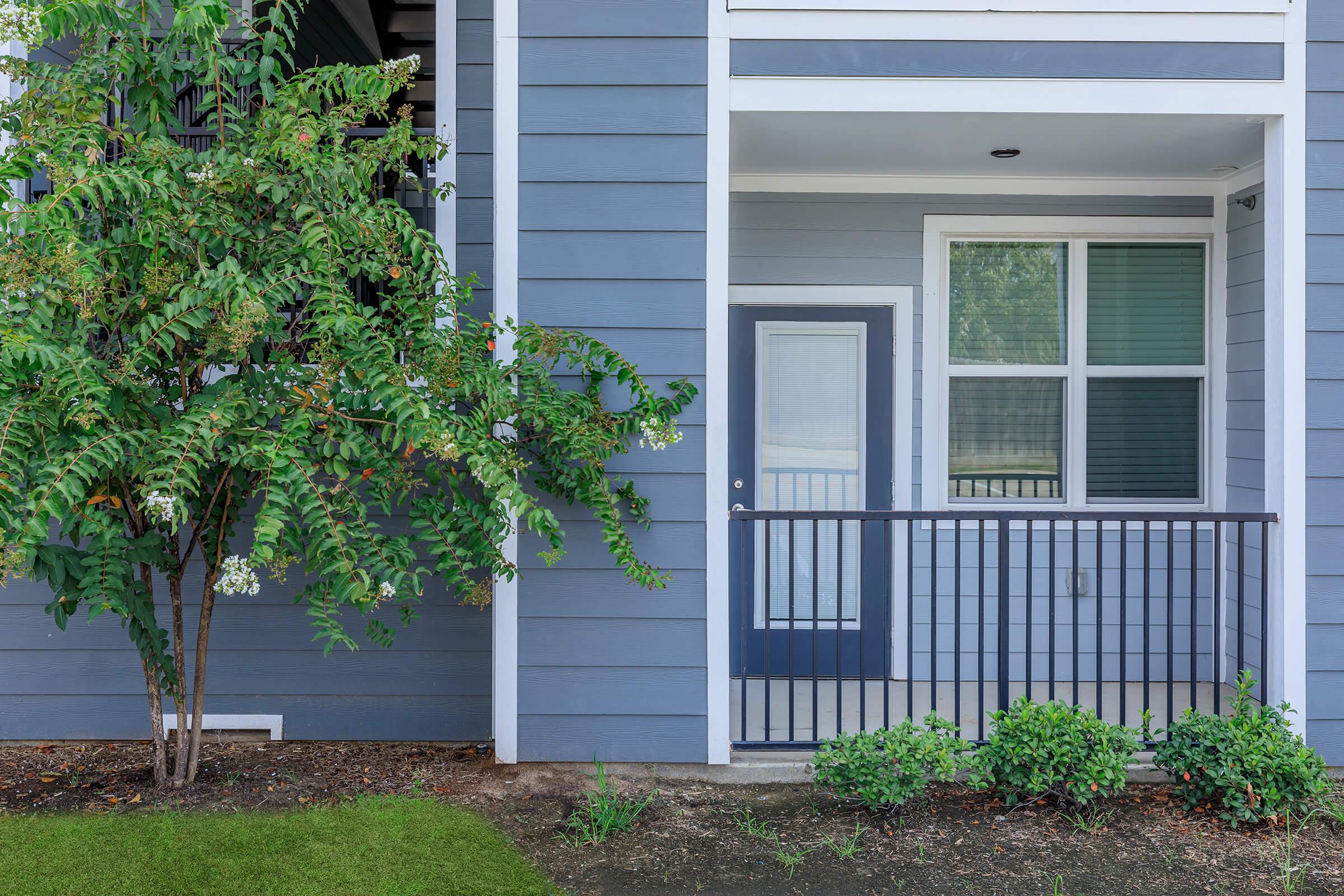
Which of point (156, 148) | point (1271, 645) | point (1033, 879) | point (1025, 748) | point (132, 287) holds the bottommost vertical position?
point (1033, 879)

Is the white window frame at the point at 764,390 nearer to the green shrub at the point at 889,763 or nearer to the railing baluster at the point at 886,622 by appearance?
the railing baluster at the point at 886,622

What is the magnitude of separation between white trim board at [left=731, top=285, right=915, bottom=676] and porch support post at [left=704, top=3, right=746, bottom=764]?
95 centimetres

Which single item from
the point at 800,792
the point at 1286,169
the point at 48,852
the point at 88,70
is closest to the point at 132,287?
the point at 88,70

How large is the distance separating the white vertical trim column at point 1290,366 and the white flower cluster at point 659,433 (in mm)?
2054

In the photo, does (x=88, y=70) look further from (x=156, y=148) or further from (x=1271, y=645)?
(x=1271, y=645)

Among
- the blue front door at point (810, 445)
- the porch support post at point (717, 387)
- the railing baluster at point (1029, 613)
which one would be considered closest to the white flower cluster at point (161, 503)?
the porch support post at point (717, 387)

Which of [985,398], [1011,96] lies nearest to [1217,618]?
[985,398]

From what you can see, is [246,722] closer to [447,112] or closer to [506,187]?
[506,187]

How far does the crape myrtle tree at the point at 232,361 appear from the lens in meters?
2.49

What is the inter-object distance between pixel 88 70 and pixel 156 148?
37 cm

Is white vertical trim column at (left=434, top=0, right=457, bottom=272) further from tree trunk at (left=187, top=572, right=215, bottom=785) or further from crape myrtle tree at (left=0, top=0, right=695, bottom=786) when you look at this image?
tree trunk at (left=187, top=572, right=215, bottom=785)

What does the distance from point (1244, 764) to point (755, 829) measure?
1.47m

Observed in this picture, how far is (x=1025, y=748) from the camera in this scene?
289 centimetres

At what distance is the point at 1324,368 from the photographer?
126 inches
